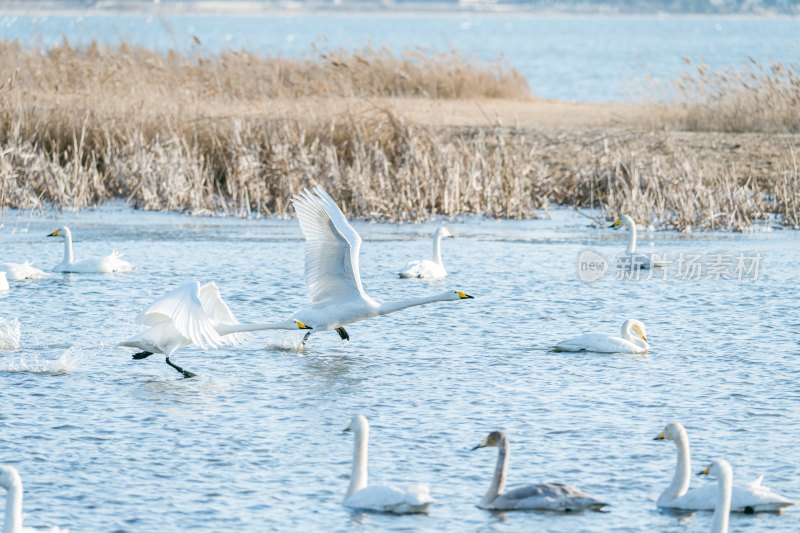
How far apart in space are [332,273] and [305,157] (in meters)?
7.94

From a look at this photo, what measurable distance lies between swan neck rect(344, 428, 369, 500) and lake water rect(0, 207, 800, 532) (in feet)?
0.48

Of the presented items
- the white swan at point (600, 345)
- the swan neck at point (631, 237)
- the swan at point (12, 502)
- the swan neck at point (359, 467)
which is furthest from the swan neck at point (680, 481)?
the swan neck at point (631, 237)

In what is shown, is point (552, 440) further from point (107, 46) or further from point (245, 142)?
point (107, 46)

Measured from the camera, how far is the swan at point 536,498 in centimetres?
705

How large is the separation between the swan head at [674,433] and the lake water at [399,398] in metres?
0.33

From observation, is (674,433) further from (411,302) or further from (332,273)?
(332,273)

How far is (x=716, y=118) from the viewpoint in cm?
2434

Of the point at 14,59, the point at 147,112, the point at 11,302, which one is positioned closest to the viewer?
the point at 11,302

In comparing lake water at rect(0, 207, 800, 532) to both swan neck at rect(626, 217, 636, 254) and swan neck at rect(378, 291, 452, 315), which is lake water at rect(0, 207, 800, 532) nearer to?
swan neck at rect(378, 291, 452, 315)

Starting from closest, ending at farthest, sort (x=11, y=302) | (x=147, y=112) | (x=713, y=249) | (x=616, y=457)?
(x=616, y=457) → (x=11, y=302) → (x=713, y=249) → (x=147, y=112)

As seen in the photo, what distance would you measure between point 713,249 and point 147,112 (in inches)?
382

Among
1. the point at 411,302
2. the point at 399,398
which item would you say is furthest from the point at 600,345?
the point at 399,398

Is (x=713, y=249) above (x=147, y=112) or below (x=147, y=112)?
below

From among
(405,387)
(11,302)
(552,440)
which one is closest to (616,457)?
(552,440)
